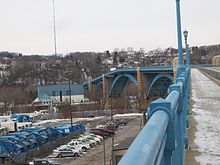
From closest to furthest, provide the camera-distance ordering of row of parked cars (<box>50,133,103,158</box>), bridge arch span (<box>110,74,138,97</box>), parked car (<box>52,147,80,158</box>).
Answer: parked car (<box>52,147,80,158</box>)
row of parked cars (<box>50,133,103,158</box>)
bridge arch span (<box>110,74,138,97</box>)

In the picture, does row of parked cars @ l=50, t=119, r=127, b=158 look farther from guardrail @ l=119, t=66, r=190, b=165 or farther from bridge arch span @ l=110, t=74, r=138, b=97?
bridge arch span @ l=110, t=74, r=138, b=97

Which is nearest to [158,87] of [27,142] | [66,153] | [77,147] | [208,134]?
[27,142]

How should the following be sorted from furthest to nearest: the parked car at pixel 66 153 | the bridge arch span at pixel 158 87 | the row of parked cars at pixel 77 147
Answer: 1. the bridge arch span at pixel 158 87
2. the row of parked cars at pixel 77 147
3. the parked car at pixel 66 153

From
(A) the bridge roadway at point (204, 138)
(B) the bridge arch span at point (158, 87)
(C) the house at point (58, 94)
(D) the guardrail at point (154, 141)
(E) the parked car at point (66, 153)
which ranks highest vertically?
(D) the guardrail at point (154, 141)

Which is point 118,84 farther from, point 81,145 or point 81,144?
point 81,145

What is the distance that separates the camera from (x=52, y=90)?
69.1 m

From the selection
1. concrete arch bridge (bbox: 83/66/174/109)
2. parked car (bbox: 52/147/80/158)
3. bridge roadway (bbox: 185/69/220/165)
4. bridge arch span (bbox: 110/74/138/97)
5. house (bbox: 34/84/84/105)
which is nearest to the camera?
bridge roadway (bbox: 185/69/220/165)

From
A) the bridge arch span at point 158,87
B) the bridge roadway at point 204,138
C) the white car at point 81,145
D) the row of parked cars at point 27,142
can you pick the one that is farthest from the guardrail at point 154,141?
the bridge arch span at point 158,87

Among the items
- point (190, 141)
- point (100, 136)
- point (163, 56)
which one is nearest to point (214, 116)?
point (190, 141)

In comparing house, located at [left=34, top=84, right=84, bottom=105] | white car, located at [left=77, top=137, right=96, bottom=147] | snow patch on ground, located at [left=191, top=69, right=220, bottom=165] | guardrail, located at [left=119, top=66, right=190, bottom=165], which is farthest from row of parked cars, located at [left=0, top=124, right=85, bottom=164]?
house, located at [left=34, top=84, right=84, bottom=105]

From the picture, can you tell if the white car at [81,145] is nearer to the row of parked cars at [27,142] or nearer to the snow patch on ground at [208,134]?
the row of parked cars at [27,142]

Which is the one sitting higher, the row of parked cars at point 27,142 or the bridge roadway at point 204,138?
the bridge roadway at point 204,138

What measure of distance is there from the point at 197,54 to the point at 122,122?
64771 mm

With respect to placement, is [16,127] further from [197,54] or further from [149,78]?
[197,54]
